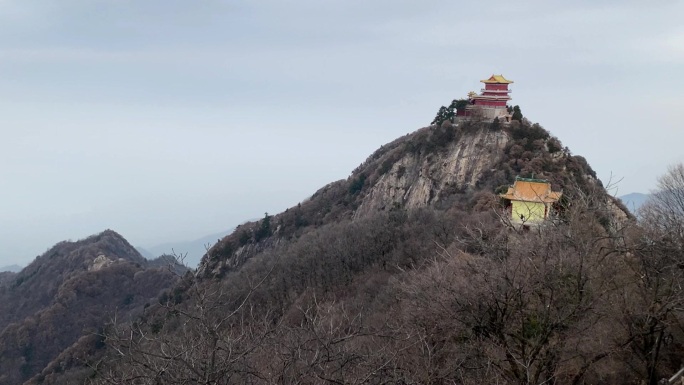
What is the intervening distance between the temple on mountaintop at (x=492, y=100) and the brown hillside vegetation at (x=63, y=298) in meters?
31.7

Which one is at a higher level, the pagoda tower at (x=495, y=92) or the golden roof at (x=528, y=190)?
the pagoda tower at (x=495, y=92)

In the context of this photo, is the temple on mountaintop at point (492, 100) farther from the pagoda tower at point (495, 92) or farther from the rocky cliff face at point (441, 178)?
the rocky cliff face at point (441, 178)

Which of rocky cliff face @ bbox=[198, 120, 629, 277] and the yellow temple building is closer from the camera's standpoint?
the yellow temple building

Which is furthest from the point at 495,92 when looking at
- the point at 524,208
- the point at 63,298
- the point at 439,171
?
the point at 63,298

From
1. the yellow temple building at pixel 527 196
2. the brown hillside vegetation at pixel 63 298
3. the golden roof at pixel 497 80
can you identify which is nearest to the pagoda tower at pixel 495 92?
the golden roof at pixel 497 80

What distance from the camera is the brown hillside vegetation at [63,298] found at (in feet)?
180

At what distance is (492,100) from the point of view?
42.4 m

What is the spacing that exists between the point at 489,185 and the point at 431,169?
7.80m

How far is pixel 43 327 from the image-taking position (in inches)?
2260

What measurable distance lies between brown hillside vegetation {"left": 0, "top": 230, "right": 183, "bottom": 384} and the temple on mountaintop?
31658mm

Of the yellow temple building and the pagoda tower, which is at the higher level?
the pagoda tower

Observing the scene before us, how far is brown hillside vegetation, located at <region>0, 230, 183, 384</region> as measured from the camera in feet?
180

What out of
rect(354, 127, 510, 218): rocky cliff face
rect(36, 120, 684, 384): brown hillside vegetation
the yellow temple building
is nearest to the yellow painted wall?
the yellow temple building

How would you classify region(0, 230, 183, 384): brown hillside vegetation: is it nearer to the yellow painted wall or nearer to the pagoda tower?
the yellow painted wall
